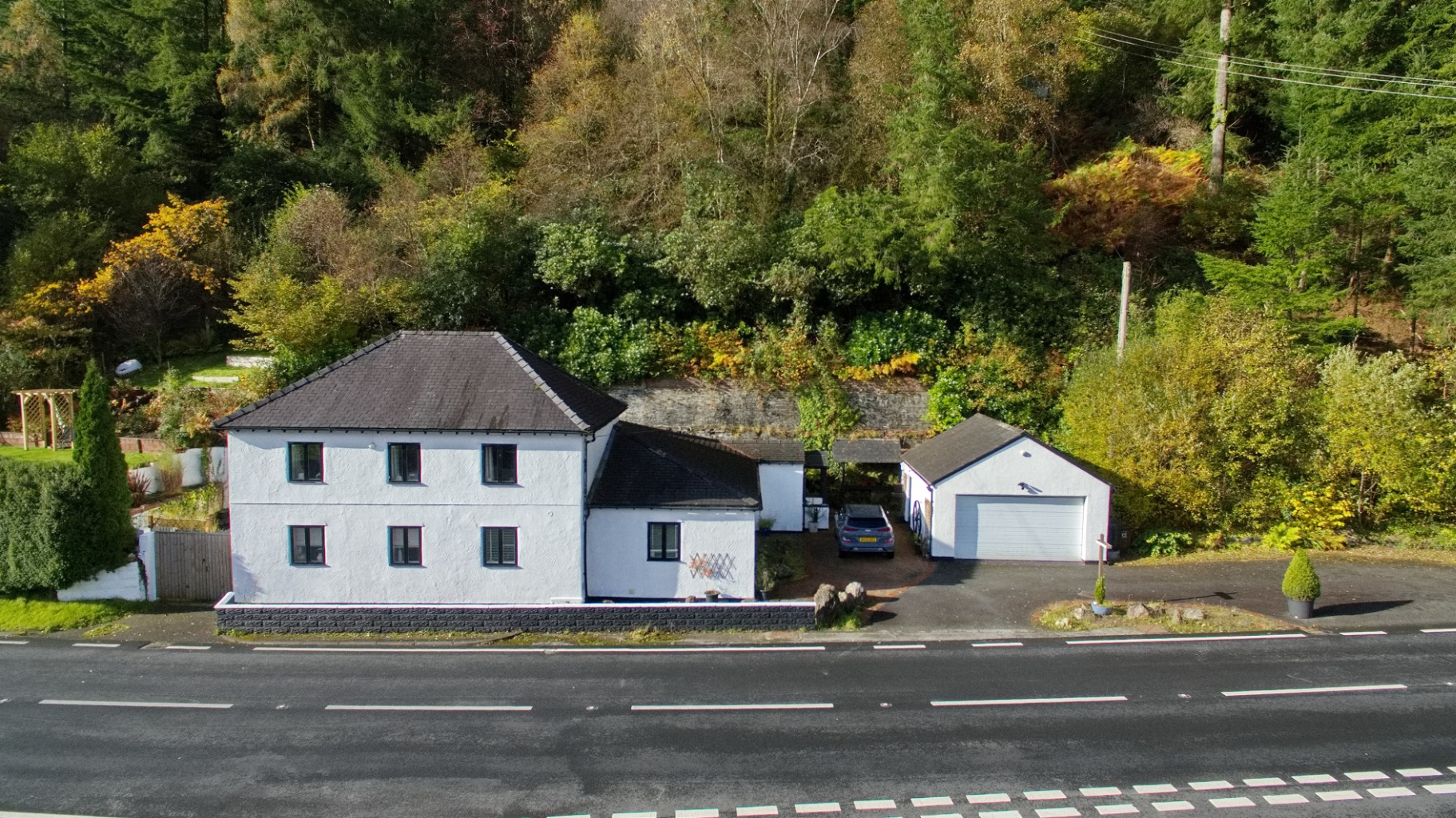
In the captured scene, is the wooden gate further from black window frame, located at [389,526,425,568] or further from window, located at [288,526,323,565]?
black window frame, located at [389,526,425,568]

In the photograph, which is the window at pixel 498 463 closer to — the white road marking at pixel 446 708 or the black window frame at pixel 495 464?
the black window frame at pixel 495 464

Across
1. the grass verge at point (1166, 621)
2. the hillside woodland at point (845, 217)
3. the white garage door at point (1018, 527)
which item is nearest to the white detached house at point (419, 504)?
the grass verge at point (1166, 621)

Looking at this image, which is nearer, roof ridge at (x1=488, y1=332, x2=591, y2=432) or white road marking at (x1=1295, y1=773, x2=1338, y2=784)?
white road marking at (x1=1295, y1=773, x2=1338, y2=784)

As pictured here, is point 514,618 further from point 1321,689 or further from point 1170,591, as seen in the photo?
point 1321,689

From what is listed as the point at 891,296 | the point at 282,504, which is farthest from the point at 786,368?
the point at 282,504

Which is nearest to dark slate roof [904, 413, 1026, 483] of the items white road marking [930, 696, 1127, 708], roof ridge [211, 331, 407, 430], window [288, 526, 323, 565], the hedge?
white road marking [930, 696, 1127, 708]

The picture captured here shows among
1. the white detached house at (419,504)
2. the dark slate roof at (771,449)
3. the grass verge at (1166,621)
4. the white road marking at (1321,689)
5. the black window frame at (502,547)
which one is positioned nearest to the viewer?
the white road marking at (1321,689)
